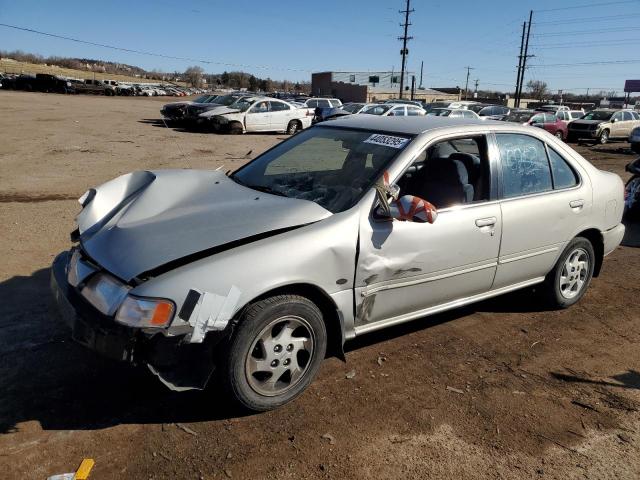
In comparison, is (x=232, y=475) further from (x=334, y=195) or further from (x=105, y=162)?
(x=105, y=162)

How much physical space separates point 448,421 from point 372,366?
2.31 feet

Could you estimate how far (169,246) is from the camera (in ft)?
9.01

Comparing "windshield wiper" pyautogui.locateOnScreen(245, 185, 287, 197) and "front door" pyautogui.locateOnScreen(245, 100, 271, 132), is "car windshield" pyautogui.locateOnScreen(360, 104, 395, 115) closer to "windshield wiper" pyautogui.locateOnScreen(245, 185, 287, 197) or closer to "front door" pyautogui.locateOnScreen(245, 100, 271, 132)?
"front door" pyautogui.locateOnScreen(245, 100, 271, 132)

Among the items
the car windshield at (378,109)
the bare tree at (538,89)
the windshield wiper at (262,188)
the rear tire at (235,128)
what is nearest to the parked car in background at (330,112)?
the car windshield at (378,109)

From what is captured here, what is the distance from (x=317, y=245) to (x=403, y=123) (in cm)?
154

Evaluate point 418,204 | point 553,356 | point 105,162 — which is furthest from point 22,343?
point 105,162

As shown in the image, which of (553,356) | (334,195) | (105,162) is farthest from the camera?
(105,162)

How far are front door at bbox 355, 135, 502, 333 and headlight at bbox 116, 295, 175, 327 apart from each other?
116cm

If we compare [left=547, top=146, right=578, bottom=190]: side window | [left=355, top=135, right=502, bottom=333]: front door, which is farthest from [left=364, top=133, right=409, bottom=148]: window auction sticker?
[left=547, top=146, right=578, bottom=190]: side window

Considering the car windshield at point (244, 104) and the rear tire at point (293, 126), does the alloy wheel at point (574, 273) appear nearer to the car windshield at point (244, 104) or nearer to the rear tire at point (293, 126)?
the car windshield at point (244, 104)

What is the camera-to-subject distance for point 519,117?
24.0 m

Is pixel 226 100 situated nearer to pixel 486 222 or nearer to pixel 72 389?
pixel 486 222

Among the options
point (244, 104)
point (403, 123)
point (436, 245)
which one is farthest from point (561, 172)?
point (244, 104)

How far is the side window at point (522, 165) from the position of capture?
3938 millimetres
